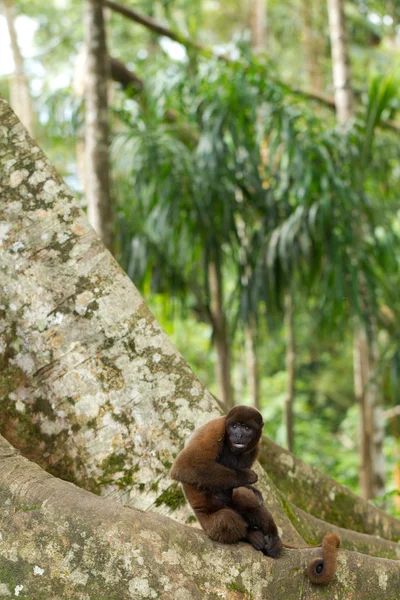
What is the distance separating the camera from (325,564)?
2010mm

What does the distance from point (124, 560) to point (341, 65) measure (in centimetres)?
605

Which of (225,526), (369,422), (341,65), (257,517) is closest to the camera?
(225,526)

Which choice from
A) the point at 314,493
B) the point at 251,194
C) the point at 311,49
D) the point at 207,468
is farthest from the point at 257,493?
the point at 311,49

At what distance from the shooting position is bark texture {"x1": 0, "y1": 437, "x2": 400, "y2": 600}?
6.19 ft

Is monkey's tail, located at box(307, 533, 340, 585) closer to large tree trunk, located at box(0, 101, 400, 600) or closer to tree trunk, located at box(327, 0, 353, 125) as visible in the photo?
large tree trunk, located at box(0, 101, 400, 600)

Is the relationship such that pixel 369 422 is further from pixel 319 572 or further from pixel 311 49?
pixel 311 49

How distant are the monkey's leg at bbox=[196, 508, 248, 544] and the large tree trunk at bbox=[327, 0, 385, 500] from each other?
3.78m

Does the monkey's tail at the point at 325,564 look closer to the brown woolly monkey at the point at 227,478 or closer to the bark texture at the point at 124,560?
the bark texture at the point at 124,560

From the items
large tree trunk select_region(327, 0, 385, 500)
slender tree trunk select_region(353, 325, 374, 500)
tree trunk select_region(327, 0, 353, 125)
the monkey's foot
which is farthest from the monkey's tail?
tree trunk select_region(327, 0, 353, 125)

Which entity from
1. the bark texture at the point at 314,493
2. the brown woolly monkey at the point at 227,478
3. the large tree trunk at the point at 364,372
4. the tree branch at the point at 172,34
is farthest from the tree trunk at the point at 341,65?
the brown woolly monkey at the point at 227,478

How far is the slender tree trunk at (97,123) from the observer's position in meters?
5.06

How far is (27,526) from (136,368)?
2.48 ft

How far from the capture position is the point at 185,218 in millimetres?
6055

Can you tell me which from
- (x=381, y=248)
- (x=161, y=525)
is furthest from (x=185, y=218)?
(x=161, y=525)
